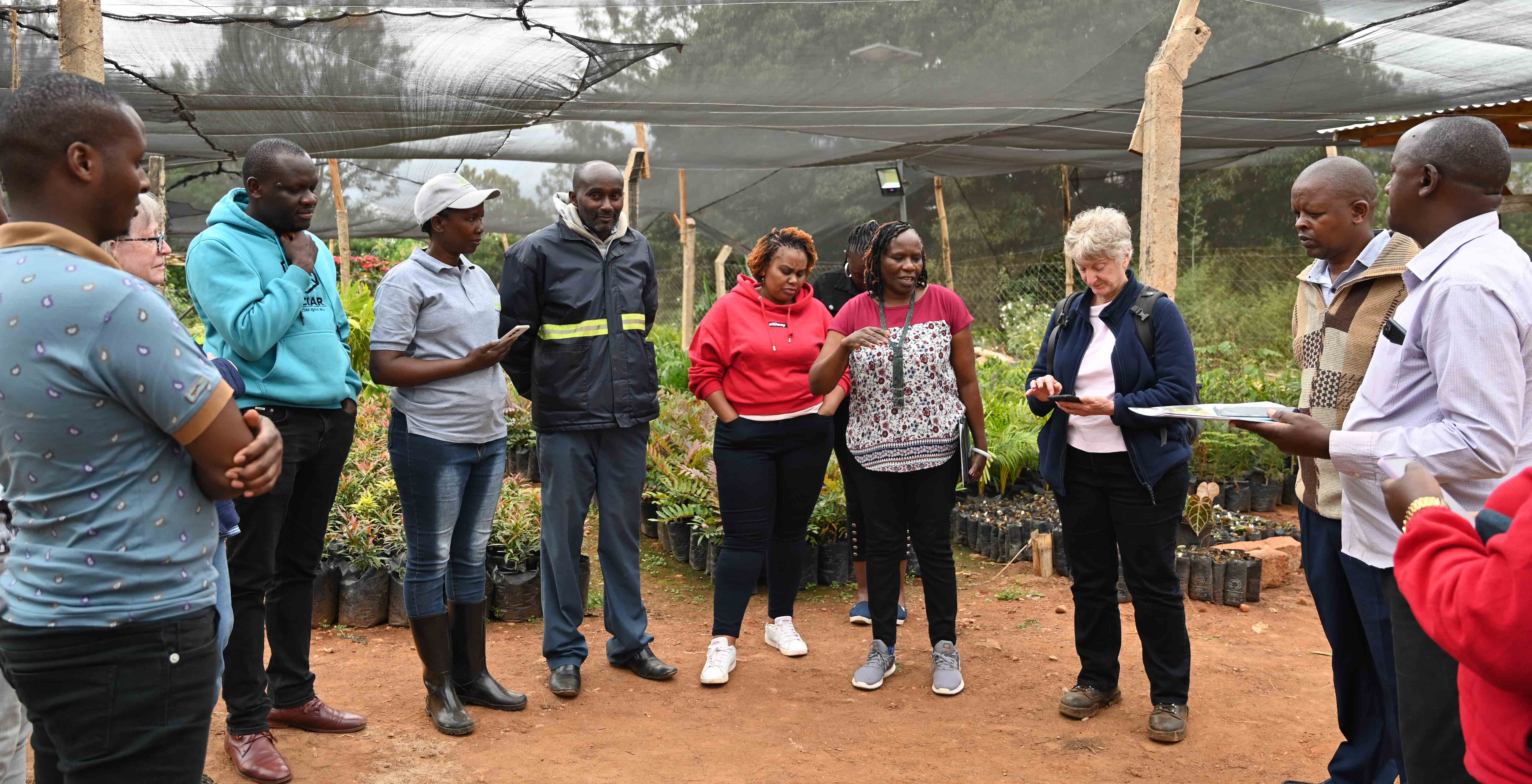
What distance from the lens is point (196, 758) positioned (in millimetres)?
1792

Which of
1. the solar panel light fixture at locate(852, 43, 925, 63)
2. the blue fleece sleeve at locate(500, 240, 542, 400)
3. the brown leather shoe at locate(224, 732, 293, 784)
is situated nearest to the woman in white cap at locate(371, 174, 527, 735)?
the blue fleece sleeve at locate(500, 240, 542, 400)

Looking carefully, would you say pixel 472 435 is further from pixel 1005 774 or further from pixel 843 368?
pixel 1005 774

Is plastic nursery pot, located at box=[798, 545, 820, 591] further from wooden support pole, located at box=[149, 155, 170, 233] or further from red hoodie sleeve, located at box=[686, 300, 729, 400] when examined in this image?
wooden support pole, located at box=[149, 155, 170, 233]

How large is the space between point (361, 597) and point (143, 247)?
7.97 ft

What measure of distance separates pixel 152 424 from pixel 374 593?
3542 mm

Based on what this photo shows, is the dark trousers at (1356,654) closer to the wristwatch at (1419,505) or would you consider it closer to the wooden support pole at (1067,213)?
the wristwatch at (1419,505)

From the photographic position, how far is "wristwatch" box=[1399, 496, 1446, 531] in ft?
5.49

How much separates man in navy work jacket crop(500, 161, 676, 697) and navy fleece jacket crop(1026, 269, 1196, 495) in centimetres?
161

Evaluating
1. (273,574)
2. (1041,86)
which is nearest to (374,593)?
(273,574)

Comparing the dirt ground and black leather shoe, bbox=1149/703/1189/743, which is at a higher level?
black leather shoe, bbox=1149/703/1189/743

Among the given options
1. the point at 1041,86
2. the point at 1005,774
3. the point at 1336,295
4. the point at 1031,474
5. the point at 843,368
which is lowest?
the point at 1005,774

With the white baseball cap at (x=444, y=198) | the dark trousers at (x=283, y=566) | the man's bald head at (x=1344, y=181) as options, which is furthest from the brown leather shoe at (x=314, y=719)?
the man's bald head at (x=1344, y=181)

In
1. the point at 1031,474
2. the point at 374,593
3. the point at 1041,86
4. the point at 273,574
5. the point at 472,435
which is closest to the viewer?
the point at 273,574

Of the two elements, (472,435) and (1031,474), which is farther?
(1031,474)
